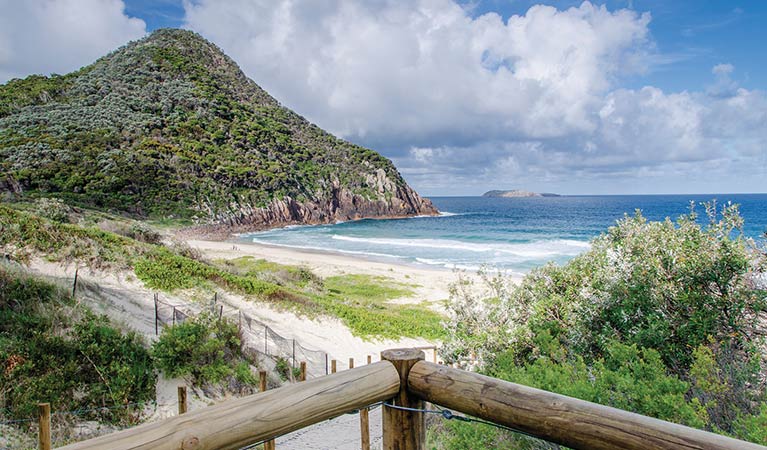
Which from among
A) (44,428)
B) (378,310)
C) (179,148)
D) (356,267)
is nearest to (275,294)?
(378,310)

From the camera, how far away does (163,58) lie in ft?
207

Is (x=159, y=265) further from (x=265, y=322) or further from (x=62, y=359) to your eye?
(x=62, y=359)

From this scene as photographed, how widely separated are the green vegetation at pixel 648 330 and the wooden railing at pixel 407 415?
99cm

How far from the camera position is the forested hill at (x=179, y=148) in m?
38.6

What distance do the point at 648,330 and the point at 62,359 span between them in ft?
21.3

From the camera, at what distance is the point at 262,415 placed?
146 centimetres

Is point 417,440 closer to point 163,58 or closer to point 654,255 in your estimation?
point 654,255

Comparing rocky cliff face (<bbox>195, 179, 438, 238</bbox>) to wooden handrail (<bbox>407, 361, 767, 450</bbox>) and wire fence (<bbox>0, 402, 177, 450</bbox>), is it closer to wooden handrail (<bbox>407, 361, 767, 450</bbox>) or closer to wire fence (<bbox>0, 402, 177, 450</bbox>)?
wire fence (<bbox>0, 402, 177, 450</bbox>)

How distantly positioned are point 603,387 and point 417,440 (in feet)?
6.19

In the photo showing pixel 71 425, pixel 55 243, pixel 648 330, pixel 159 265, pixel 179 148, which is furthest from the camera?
pixel 179 148

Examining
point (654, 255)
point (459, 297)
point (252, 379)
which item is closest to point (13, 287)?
point (252, 379)

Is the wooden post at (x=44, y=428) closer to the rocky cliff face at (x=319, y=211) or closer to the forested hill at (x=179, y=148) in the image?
the forested hill at (x=179, y=148)

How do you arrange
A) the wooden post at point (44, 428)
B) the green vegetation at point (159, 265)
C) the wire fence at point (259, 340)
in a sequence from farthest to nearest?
1. the green vegetation at point (159, 265)
2. the wire fence at point (259, 340)
3. the wooden post at point (44, 428)

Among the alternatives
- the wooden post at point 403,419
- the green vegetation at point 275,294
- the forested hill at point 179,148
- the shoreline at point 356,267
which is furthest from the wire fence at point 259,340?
the forested hill at point 179,148
